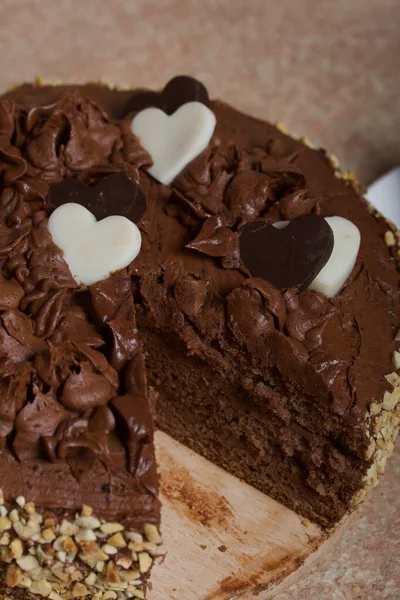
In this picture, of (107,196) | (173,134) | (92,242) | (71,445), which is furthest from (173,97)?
(71,445)

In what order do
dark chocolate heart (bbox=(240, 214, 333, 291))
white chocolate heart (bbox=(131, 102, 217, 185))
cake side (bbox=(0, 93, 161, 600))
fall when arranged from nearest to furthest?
cake side (bbox=(0, 93, 161, 600)) → dark chocolate heart (bbox=(240, 214, 333, 291)) → white chocolate heart (bbox=(131, 102, 217, 185))

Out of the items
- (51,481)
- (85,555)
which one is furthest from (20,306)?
(85,555)

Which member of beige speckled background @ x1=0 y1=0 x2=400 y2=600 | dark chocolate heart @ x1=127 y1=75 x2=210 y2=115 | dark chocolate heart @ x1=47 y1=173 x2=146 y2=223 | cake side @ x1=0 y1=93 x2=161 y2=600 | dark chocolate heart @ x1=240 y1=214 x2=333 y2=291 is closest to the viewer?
cake side @ x1=0 y1=93 x2=161 y2=600

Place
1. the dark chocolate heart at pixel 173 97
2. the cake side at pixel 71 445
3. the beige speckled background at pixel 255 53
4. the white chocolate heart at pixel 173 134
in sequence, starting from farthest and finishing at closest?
the beige speckled background at pixel 255 53 → the dark chocolate heart at pixel 173 97 → the white chocolate heart at pixel 173 134 → the cake side at pixel 71 445

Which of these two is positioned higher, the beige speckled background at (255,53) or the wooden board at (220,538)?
the beige speckled background at (255,53)

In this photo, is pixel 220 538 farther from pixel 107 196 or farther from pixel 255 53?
pixel 255 53

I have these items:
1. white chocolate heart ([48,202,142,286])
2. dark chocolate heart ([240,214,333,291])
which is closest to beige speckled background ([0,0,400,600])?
dark chocolate heart ([240,214,333,291])

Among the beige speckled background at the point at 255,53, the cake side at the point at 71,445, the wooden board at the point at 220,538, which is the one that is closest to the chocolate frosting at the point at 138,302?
the cake side at the point at 71,445

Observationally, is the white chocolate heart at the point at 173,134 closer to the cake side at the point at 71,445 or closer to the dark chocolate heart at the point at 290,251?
the dark chocolate heart at the point at 290,251

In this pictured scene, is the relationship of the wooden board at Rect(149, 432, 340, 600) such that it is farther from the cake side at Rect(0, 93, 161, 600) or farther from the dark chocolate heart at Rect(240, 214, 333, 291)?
the dark chocolate heart at Rect(240, 214, 333, 291)
